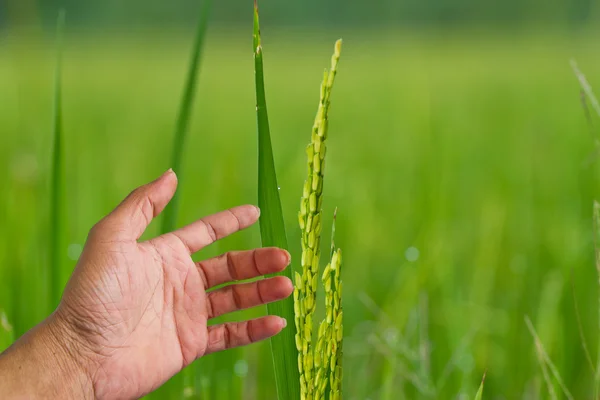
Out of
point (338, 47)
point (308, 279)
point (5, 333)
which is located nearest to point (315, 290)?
point (308, 279)

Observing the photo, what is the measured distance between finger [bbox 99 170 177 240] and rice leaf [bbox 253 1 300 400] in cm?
18

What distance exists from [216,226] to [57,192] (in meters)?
0.20

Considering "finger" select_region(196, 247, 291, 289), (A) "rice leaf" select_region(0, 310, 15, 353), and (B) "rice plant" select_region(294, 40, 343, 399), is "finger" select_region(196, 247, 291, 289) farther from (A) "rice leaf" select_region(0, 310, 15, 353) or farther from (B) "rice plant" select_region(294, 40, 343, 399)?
(A) "rice leaf" select_region(0, 310, 15, 353)

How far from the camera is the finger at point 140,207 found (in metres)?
0.83

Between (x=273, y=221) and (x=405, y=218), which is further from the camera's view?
(x=405, y=218)

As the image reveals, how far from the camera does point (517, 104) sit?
4.43m

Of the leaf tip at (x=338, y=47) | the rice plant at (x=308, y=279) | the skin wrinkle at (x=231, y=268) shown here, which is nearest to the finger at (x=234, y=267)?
the skin wrinkle at (x=231, y=268)

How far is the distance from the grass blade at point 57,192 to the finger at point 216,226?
0.48 ft

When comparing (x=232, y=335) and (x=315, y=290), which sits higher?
(x=315, y=290)

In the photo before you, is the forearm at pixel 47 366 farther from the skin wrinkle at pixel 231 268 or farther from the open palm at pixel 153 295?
the skin wrinkle at pixel 231 268

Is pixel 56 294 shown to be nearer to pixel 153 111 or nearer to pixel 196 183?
pixel 196 183

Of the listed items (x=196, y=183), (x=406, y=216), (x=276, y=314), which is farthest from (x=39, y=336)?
(x=196, y=183)

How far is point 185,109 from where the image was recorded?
83cm

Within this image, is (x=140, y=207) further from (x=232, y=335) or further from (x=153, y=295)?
(x=232, y=335)
